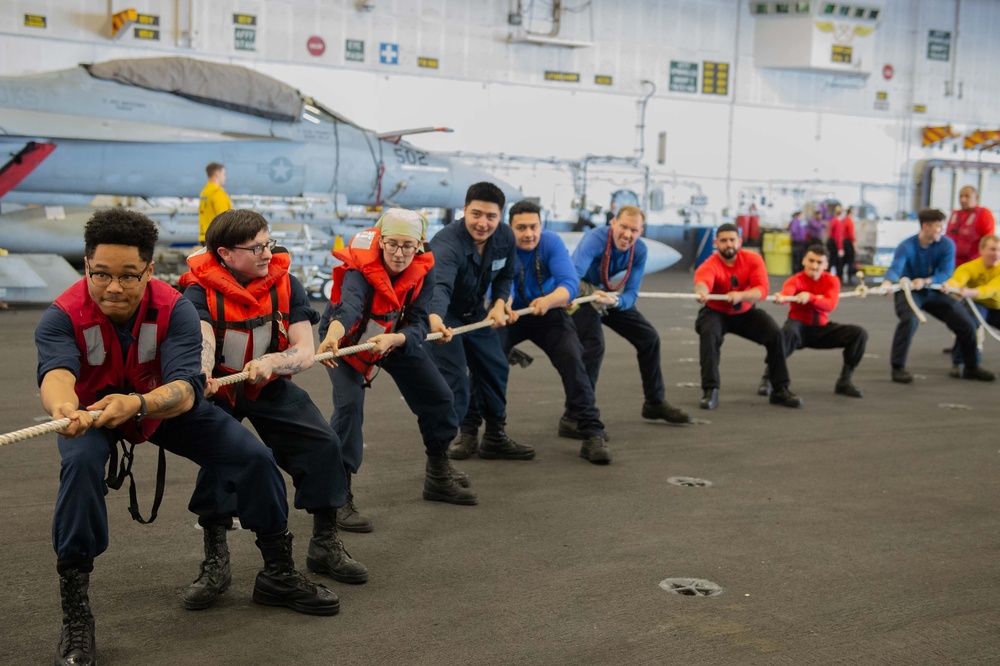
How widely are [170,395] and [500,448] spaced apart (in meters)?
3.10

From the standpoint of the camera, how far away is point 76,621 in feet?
9.71

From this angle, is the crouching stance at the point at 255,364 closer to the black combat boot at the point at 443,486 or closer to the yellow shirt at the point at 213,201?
the black combat boot at the point at 443,486

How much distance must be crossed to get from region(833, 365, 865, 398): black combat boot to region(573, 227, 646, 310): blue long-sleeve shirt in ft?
7.98

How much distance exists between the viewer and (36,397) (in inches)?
280

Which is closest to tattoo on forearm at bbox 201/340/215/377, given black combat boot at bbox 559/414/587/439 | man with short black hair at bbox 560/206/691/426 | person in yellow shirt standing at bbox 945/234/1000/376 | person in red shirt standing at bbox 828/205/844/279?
black combat boot at bbox 559/414/587/439

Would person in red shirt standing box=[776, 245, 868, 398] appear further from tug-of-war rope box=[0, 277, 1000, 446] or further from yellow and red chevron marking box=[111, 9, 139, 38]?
yellow and red chevron marking box=[111, 9, 139, 38]

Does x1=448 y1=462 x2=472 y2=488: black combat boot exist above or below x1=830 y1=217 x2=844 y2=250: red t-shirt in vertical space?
below

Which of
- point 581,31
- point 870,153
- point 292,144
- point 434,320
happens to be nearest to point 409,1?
point 581,31

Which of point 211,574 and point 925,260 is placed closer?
point 211,574

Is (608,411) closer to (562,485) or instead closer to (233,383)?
(562,485)

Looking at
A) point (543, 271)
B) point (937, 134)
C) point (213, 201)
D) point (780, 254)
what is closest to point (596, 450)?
point (543, 271)

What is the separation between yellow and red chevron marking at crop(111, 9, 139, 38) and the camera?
58.5ft

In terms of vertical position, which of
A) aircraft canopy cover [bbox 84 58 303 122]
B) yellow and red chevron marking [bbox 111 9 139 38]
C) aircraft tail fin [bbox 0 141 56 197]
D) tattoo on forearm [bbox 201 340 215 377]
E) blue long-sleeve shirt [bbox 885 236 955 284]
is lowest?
tattoo on forearm [bbox 201 340 215 377]

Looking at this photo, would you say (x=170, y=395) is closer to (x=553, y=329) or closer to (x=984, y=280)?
(x=553, y=329)
